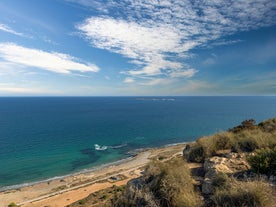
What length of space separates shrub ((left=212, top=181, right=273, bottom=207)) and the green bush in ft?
5.88

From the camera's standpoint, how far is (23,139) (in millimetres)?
53031

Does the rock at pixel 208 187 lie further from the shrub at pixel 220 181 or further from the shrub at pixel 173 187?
the shrub at pixel 173 187

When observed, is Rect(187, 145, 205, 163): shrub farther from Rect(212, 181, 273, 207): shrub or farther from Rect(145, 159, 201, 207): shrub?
Rect(212, 181, 273, 207): shrub

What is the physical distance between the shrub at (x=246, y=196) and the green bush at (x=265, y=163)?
1.79 metres

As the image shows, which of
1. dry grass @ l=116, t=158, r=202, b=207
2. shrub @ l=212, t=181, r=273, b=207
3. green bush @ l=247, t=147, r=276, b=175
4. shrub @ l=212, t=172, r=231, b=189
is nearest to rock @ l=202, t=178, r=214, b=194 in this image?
shrub @ l=212, t=172, r=231, b=189

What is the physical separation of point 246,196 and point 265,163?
114 inches

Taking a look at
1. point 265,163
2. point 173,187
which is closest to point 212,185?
point 173,187

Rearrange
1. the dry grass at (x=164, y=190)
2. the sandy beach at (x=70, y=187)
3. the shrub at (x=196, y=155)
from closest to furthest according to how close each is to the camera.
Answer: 1. the dry grass at (x=164, y=190)
2. the shrub at (x=196, y=155)
3. the sandy beach at (x=70, y=187)

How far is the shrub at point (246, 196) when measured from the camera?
5457 mm

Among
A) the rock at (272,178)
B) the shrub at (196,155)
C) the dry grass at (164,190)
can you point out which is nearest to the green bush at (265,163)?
the rock at (272,178)

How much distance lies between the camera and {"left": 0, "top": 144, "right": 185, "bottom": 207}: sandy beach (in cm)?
2411

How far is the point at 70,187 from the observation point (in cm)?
2805

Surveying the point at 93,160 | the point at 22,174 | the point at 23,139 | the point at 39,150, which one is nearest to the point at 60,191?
the point at 22,174

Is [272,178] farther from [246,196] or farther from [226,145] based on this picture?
[226,145]
